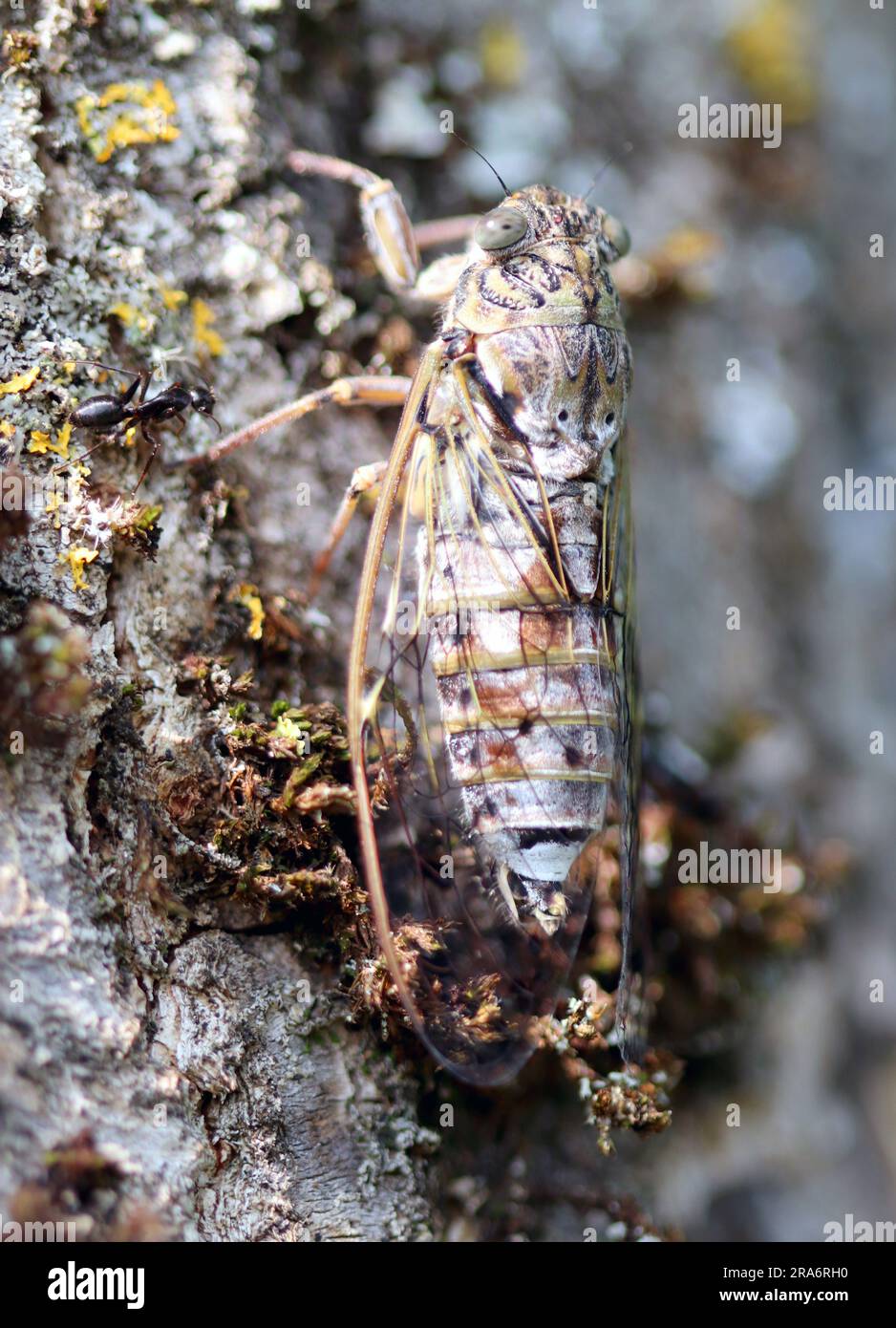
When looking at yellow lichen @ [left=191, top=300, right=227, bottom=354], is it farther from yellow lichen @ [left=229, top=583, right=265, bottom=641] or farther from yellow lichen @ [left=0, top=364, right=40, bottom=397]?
yellow lichen @ [left=229, top=583, right=265, bottom=641]

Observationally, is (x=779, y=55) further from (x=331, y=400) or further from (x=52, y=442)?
(x=52, y=442)

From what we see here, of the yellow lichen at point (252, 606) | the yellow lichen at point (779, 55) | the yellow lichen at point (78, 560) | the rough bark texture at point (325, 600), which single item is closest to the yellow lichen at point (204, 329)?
the rough bark texture at point (325, 600)

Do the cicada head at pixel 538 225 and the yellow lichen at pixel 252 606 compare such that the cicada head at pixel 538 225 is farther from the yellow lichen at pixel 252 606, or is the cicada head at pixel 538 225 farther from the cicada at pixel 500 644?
the yellow lichen at pixel 252 606

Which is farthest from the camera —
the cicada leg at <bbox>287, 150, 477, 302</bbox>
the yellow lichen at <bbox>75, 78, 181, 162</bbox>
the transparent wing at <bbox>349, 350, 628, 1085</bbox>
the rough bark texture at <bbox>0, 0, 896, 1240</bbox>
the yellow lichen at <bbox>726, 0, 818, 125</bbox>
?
the yellow lichen at <bbox>726, 0, 818, 125</bbox>

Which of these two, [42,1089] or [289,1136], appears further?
[289,1136]

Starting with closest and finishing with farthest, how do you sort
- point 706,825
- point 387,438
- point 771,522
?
point 387,438 → point 706,825 → point 771,522

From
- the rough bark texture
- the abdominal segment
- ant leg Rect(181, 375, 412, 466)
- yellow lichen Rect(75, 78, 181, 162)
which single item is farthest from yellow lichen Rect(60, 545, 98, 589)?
yellow lichen Rect(75, 78, 181, 162)
